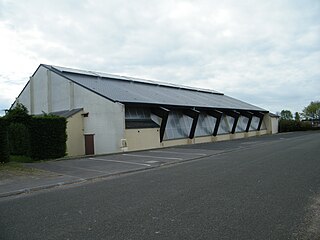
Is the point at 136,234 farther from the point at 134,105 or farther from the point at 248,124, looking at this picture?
the point at 248,124

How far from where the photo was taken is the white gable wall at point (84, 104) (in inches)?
915

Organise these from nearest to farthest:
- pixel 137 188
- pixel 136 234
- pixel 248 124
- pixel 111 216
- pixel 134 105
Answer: pixel 136 234 < pixel 111 216 < pixel 137 188 < pixel 134 105 < pixel 248 124

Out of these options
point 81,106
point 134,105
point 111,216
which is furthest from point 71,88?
point 111,216

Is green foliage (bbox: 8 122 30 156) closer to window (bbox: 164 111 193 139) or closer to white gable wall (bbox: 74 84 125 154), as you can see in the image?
white gable wall (bbox: 74 84 125 154)

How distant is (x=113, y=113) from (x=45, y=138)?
615 centimetres

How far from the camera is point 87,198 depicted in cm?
768

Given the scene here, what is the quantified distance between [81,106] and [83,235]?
893 inches

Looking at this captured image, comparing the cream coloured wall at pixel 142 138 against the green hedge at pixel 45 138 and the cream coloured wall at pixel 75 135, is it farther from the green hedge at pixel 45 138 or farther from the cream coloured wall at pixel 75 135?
the green hedge at pixel 45 138

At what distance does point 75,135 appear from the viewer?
25297 mm

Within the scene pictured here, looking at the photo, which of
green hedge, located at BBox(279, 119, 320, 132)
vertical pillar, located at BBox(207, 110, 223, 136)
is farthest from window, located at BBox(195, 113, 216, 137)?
green hedge, located at BBox(279, 119, 320, 132)

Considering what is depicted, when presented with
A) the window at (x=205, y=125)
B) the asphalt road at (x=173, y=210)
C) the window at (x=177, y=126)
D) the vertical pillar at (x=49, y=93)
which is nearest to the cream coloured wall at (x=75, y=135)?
the vertical pillar at (x=49, y=93)

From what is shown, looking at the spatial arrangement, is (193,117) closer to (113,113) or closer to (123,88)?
(123,88)

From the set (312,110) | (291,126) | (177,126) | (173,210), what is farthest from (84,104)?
(312,110)

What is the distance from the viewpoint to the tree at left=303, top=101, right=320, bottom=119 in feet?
294
